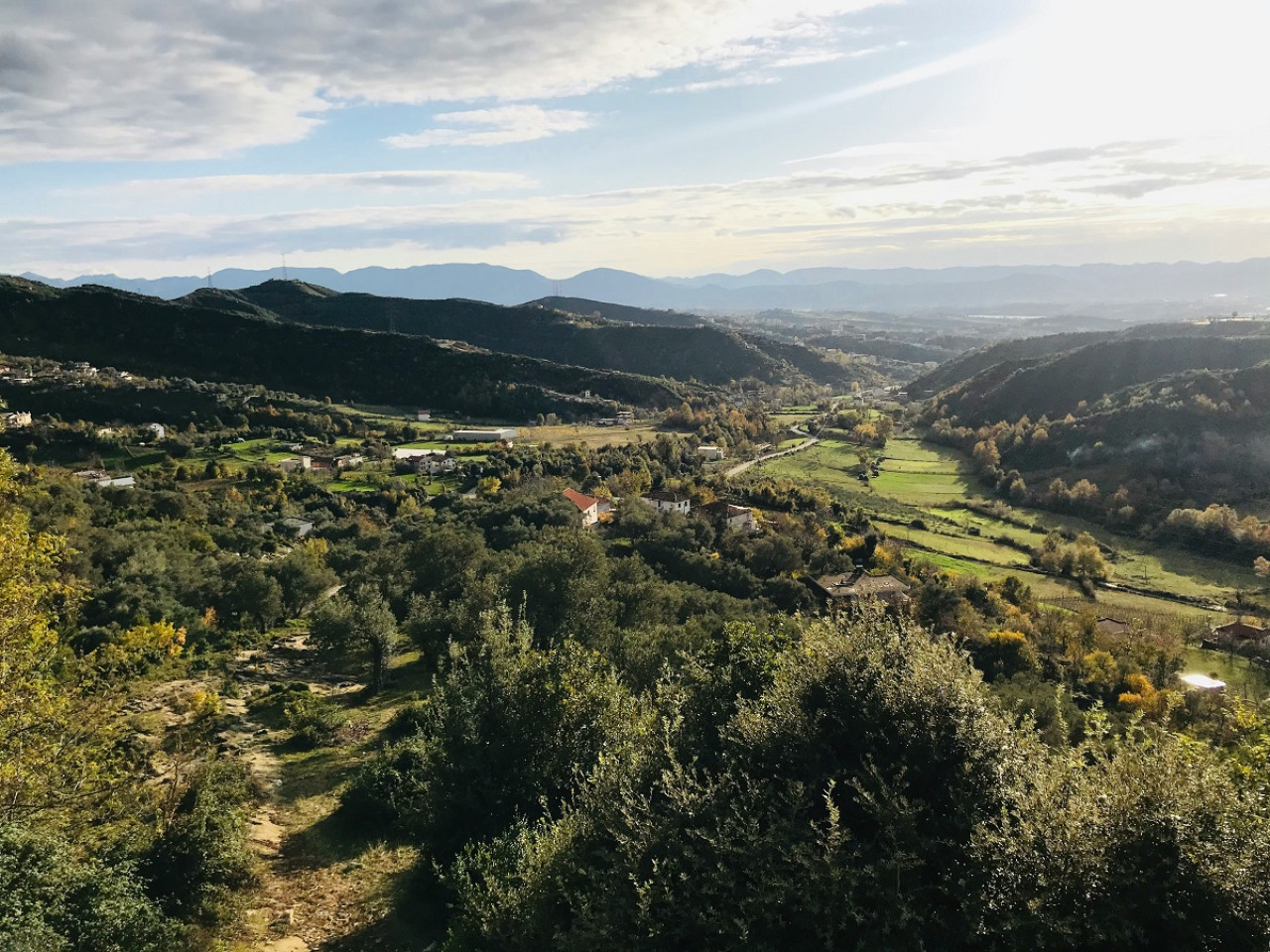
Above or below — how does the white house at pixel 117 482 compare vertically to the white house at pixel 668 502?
above

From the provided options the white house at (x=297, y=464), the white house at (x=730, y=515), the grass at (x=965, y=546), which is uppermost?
the white house at (x=297, y=464)

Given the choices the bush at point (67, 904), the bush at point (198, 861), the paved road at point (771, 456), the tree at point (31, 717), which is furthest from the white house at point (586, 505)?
the bush at point (67, 904)

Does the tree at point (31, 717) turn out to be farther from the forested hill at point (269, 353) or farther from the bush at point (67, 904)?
the forested hill at point (269, 353)

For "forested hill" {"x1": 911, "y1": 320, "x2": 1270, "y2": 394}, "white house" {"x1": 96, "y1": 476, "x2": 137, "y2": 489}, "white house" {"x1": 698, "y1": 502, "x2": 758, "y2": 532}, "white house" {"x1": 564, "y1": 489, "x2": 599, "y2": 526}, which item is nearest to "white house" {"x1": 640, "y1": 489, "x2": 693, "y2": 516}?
Result: "white house" {"x1": 698, "y1": 502, "x2": 758, "y2": 532}

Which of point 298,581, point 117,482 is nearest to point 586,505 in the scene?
point 298,581

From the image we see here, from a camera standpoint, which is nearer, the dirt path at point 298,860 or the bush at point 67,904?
the bush at point 67,904

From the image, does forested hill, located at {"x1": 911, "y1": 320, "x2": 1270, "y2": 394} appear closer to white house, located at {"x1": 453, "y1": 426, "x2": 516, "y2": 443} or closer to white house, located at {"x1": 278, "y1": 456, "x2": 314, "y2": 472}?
white house, located at {"x1": 453, "y1": 426, "x2": 516, "y2": 443}

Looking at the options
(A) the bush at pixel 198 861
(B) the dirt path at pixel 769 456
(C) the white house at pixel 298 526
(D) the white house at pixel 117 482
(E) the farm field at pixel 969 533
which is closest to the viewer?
(A) the bush at pixel 198 861

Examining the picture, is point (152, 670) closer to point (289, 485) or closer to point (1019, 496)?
point (289, 485)

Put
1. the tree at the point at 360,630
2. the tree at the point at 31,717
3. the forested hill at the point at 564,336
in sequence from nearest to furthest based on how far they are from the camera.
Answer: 1. the tree at the point at 31,717
2. the tree at the point at 360,630
3. the forested hill at the point at 564,336
